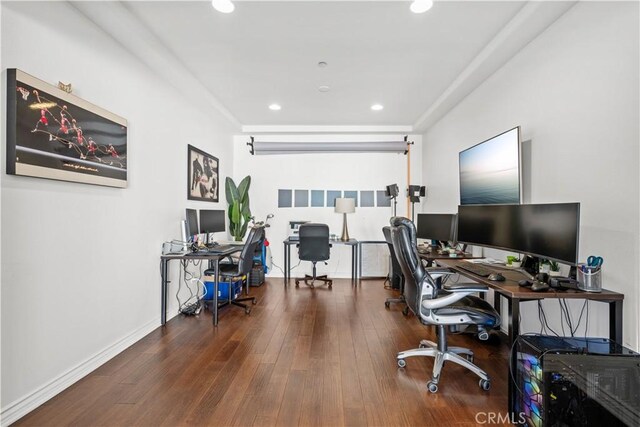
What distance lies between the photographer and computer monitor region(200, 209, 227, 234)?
387 centimetres

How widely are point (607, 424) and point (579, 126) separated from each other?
5.90 ft

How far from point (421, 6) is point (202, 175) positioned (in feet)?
10.9

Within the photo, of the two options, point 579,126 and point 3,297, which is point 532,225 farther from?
point 3,297

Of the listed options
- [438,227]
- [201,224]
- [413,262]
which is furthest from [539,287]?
[201,224]

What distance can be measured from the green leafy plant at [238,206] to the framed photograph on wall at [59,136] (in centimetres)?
249

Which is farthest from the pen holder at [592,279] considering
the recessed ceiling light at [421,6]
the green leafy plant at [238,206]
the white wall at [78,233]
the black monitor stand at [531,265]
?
the green leafy plant at [238,206]

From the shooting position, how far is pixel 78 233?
2193 millimetres

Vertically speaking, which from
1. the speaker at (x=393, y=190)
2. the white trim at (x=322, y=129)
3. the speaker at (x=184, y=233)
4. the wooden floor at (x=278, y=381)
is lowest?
the wooden floor at (x=278, y=381)

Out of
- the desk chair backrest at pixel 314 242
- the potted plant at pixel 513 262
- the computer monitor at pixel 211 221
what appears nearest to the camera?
the potted plant at pixel 513 262

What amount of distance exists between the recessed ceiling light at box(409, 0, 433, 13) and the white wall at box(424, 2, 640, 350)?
1.00 metres

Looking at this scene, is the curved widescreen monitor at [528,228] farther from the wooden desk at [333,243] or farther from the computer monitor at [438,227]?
the wooden desk at [333,243]

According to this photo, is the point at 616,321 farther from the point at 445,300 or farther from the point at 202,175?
the point at 202,175

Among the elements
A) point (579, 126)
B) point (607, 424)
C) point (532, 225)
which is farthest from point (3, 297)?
point (579, 126)

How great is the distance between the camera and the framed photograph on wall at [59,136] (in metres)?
1.74
